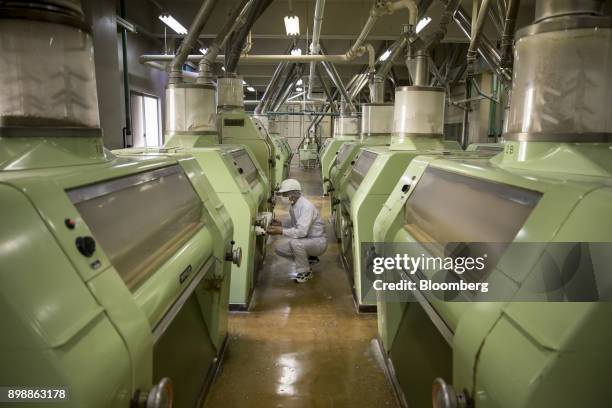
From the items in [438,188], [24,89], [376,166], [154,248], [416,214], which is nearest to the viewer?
[24,89]

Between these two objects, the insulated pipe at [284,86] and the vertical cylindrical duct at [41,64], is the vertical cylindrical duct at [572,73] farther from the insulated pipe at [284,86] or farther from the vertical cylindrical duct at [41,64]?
the insulated pipe at [284,86]

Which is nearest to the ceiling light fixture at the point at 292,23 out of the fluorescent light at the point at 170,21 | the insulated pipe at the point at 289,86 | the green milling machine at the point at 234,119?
the green milling machine at the point at 234,119

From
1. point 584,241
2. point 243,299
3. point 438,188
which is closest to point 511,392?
point 584,241

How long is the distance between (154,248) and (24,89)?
25.0 inches

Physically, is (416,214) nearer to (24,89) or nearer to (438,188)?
(438,188)

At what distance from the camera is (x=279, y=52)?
8.25 meters

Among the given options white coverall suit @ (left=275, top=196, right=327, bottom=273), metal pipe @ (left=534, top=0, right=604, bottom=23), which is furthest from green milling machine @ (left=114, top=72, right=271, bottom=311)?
metal pipe @ (left=534, top=0, right=604, bottom=23)

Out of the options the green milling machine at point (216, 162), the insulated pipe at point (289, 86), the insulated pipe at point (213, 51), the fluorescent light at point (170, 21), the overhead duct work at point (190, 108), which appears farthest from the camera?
the insulated pipe at point (289, 86)

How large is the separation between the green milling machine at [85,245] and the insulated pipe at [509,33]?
1977 mm

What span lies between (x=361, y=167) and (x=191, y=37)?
1.89 meters

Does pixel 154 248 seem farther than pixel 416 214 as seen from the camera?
No

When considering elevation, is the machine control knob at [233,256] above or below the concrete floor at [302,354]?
above

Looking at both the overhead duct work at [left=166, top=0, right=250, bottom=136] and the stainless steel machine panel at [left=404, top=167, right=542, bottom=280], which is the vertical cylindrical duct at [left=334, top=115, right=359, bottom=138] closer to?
the overhead duct work at [left=166, top=0, right=250, bottom=136]

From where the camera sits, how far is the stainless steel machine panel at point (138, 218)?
117 centimetres
